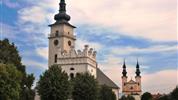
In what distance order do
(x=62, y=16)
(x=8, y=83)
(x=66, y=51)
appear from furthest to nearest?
(x=62, y=16) → (x=66, y=51) → (x=8, y=83)

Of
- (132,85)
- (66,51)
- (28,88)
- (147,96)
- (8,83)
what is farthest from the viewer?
(132,85)

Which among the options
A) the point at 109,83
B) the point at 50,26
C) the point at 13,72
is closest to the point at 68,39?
the point at 50,26

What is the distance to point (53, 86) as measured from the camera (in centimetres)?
6625


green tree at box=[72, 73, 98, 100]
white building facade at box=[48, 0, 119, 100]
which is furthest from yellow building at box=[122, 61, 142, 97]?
green tree at box=[72, 73, 98, 100]

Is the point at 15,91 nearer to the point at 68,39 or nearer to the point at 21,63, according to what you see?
the point at 21,63

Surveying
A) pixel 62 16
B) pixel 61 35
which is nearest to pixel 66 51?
pixel 61 35

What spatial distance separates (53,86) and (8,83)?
33.3 feet

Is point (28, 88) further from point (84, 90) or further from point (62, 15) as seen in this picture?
point (62, 15)

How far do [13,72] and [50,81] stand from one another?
9422 mm

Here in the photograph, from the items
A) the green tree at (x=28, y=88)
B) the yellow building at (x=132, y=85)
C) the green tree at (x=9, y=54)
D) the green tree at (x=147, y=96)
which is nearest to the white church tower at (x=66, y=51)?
the green tree at (x=28, y=88)

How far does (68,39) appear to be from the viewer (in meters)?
102

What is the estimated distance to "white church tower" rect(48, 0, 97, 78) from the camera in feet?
316

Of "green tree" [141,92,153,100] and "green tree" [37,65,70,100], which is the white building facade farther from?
"green tree" [141,92,153,100]

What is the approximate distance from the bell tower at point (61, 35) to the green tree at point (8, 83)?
4134 centimetres
